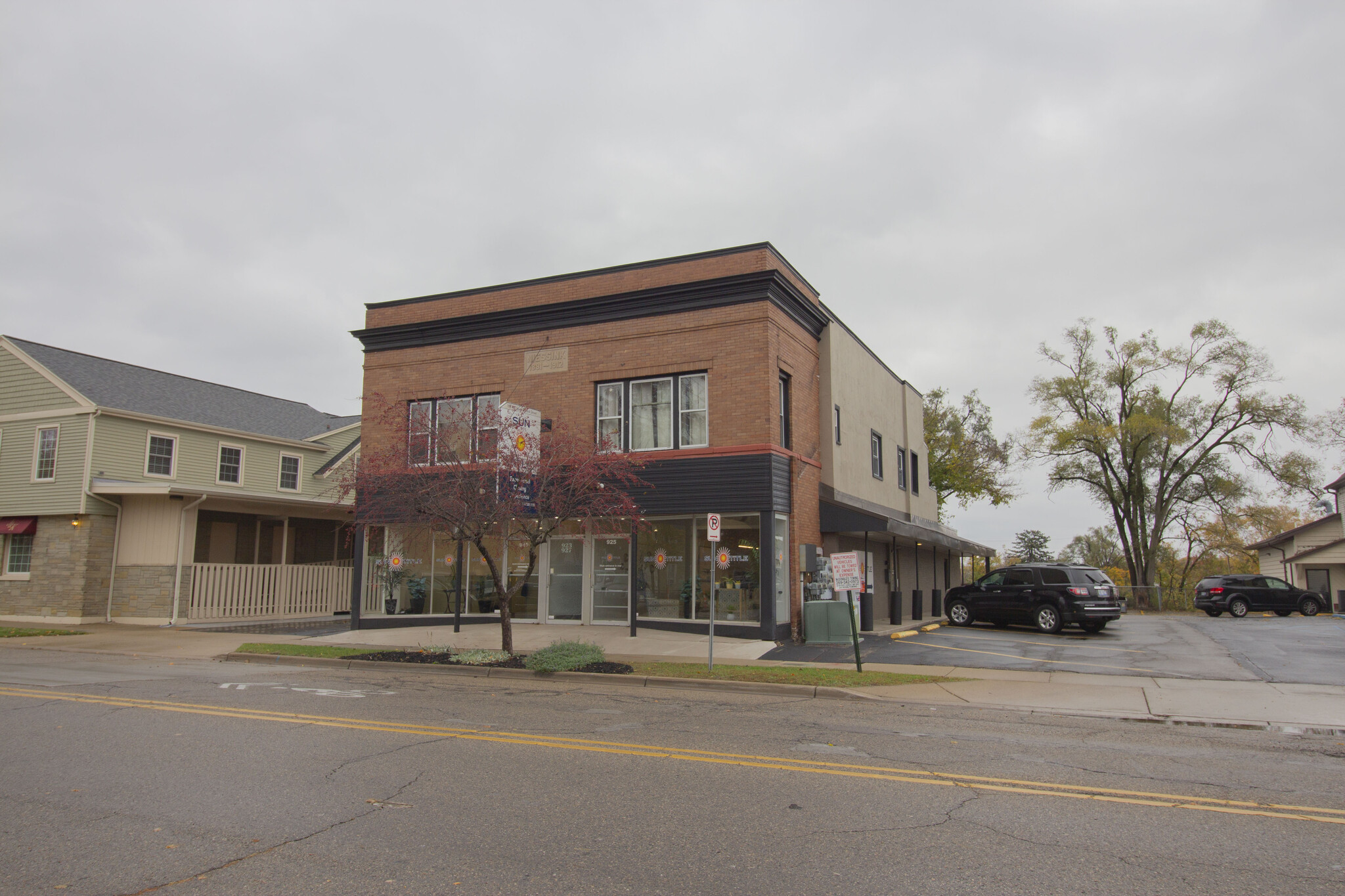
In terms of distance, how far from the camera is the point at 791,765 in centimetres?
747

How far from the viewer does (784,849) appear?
5.18m

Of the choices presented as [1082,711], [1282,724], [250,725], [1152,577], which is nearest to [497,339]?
[250,725]

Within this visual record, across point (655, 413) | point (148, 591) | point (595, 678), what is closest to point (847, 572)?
point (595, 678)

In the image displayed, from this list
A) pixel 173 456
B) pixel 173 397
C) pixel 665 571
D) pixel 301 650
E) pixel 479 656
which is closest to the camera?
pixel 479 656

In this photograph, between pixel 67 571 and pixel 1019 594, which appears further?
pixel 67 571

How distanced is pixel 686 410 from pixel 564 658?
285 inches

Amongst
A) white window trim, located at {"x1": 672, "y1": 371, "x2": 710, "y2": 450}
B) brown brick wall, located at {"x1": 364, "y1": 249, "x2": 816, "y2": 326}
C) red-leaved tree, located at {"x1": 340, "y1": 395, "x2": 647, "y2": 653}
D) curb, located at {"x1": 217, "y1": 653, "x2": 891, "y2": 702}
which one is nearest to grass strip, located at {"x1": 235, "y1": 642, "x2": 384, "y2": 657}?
curb, located at {"x1": 217, "y1": 653, "x2": 891, "y2": 702}

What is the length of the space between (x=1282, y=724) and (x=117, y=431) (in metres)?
28.5

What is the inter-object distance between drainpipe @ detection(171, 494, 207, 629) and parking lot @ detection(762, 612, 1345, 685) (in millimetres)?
16845

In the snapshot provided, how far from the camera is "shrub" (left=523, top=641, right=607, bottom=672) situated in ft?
44.8

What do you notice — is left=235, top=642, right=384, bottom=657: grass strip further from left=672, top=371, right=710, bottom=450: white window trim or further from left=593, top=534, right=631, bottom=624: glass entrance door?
left=672, top=371, right=710, bottom=450: white window trim

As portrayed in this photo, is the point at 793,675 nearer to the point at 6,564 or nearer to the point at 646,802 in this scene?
the point at 646,802

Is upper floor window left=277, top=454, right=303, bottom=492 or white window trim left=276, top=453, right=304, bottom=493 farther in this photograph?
upper floor window left=277, top=454, right=303, bottom=492

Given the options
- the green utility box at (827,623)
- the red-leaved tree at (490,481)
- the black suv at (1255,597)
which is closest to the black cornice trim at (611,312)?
the red-leaved tree at (490,481)
